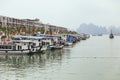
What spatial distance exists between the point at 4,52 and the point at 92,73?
24244mm

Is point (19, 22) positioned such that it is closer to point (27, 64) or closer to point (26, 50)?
point (26, 50)

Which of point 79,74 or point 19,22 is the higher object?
point 19,22

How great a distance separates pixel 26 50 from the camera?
A: 6328 cm

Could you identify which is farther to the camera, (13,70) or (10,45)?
Answer: (10,45)

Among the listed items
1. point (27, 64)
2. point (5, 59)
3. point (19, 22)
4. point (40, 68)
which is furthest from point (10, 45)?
point (19, 22)

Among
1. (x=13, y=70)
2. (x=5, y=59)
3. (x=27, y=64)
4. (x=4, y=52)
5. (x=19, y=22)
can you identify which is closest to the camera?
(x=13, y=70)

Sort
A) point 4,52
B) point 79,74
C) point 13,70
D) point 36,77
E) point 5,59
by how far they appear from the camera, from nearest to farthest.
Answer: point 36,77 → point 79,74 → point 13,70 → point 5,59 → point 4,52

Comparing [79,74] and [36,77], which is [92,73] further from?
[36,77]

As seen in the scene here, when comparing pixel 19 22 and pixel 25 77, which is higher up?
pixel 19 22

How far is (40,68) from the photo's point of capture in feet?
151

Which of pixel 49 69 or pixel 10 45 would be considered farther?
pixel 10 45

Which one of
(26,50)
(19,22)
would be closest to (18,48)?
(26,50)

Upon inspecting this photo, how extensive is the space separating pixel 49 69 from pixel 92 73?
5.88 meters

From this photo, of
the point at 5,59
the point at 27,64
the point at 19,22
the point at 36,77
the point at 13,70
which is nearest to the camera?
the point at 36,77
